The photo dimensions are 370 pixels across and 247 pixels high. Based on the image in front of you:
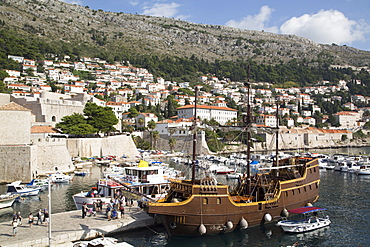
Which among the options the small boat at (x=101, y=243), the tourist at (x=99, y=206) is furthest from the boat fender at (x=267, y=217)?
the tourist at (x=99, y=206)

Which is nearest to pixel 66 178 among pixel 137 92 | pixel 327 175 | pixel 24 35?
pixel 327 175

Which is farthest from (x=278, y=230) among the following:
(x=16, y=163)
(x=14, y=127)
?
(x=14, y=127)

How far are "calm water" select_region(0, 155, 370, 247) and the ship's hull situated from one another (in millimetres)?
447

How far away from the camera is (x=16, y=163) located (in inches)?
1110

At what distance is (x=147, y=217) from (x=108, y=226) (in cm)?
241

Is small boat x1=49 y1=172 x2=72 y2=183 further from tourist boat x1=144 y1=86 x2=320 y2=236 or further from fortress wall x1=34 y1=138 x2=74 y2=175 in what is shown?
tourist boat x1=144 y1=86 x2=320 y2=236

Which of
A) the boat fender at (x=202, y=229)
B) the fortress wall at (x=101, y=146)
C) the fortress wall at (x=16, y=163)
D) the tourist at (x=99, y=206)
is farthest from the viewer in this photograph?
the fortress wall at (x=101, y=146)

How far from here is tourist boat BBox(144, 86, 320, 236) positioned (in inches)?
600

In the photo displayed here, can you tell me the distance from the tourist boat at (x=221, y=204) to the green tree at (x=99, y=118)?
114ft

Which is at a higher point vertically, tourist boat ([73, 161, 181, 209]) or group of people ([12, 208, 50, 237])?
tourist boat ([73, 161, 181, 209])

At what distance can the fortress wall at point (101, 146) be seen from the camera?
43062 mm

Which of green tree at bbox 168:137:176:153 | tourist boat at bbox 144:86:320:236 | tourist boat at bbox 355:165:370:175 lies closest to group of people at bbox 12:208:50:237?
tourist boat at bbox 144:86:320:236

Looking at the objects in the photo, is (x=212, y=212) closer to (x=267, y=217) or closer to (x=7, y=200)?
(x=267, y=217)

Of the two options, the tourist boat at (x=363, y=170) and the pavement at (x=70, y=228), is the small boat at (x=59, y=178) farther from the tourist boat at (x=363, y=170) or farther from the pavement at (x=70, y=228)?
the tourist boat at (x=363, y=170)
